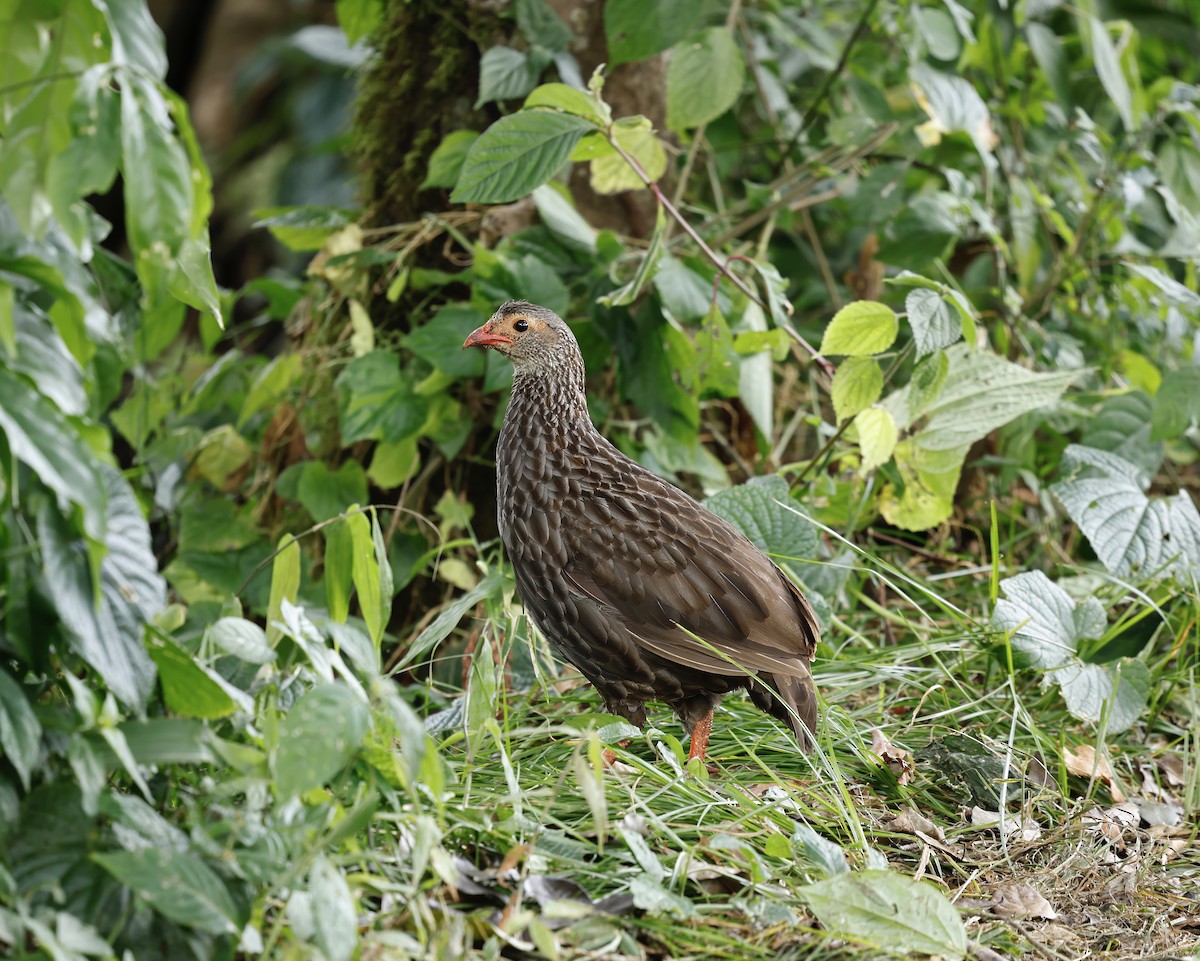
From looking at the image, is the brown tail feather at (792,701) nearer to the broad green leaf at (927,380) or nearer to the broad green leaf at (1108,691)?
the broad green leaf at (1108,691)

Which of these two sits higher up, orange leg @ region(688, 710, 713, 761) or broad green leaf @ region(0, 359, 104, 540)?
broad green leaf @ region(0, 359, 104, 540)

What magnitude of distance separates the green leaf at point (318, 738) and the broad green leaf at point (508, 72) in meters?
2.36

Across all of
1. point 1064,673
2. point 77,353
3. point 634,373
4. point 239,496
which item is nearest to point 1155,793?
point 1064,673

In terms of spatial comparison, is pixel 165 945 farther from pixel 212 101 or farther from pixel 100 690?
pixel 212 101

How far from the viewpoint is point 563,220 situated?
12.4 ft

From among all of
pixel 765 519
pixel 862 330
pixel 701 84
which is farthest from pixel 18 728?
pixel 701 84

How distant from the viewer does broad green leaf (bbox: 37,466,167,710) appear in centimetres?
178

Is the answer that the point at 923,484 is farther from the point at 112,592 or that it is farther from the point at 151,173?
the point at 151,173

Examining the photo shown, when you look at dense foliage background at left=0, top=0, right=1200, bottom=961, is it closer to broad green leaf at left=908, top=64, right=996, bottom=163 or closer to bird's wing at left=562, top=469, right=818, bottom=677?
broad green leaf at left=908, top=64, right=996, bottom=163

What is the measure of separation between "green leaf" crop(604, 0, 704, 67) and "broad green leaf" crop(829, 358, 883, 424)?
3.73 feet

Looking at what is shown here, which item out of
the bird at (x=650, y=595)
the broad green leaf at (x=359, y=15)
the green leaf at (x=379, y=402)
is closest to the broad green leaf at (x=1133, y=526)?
the bird at (x=650, y=595)

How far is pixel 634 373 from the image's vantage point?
3811mm

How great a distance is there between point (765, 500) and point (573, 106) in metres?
1.14

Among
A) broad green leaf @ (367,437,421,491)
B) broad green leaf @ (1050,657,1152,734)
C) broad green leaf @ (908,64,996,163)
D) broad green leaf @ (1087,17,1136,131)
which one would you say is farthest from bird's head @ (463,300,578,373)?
broad green leaf @ (1087,17,1136,131)
